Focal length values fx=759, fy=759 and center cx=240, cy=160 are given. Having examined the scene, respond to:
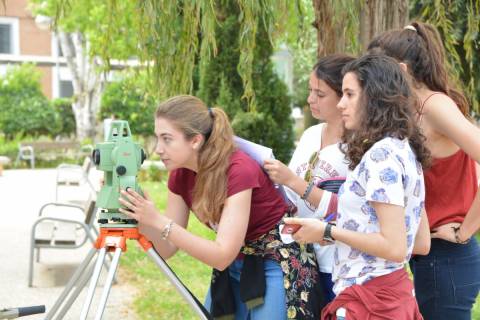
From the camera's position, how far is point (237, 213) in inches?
94.3

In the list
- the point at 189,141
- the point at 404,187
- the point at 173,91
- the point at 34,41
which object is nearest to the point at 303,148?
the point at 189,141

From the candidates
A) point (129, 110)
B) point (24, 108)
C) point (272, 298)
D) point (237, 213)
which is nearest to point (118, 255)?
point (237, 213)

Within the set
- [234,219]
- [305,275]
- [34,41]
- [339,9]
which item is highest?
[339,9]

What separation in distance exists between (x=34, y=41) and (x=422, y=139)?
31.5m

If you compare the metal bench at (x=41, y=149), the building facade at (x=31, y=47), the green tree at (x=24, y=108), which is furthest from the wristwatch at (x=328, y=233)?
the building facade at (x=31, y=47)

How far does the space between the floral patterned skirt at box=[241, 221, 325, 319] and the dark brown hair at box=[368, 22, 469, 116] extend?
690mm

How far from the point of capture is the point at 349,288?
2236mm

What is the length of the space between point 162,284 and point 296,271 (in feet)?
13.8

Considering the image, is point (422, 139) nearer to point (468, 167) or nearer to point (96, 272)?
point (468, 167)

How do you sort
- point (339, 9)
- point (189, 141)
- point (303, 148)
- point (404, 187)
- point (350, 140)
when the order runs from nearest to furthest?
1. point (404, 187)
2. point (350, 140)
3. point (189, 141)
4. point (303, 148)
5. point (339, 9)

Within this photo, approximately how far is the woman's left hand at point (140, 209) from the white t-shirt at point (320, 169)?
534 millimetres

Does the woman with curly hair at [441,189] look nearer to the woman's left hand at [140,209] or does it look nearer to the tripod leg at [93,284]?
the woman's left hand at [140,209]

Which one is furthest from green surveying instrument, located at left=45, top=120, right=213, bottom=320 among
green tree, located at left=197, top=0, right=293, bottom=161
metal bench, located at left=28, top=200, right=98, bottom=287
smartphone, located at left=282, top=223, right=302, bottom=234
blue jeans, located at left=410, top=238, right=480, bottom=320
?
green tree, located at left=197, top=0, right=293, bottom=161

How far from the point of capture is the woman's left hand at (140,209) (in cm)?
233
